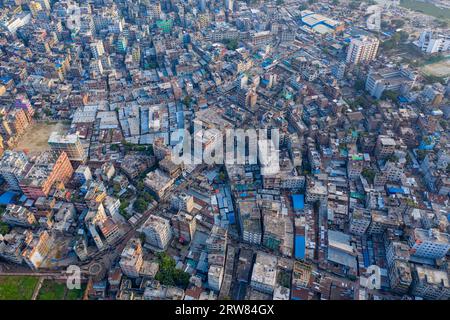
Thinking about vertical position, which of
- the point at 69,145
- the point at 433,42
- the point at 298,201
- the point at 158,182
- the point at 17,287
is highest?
the point at 433,42

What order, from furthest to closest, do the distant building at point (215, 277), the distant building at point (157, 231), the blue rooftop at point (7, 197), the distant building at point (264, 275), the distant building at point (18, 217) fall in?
the blue rooftop at point (7, 197) → the distant building at point (18, 217) → the distant building at point (157, 231) → the distant building at point (264, 275) → the distant building at point (215, 277)

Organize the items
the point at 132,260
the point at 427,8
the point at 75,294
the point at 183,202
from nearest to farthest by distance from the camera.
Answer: the point at 132,260 < the point at 75,294 < the point at 183,202 < the point at 427,8

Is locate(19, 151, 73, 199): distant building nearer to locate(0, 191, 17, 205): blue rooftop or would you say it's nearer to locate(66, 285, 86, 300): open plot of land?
locate(0, 191, 17, 205): blue rooftop

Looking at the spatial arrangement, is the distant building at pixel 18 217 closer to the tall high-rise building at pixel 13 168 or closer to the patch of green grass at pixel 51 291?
the tall high-rise building at pixel 13 168

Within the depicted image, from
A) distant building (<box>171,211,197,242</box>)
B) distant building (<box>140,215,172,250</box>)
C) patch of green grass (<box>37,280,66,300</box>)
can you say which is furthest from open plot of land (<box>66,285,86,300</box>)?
distant building (<box>171,211,197,242</box>)

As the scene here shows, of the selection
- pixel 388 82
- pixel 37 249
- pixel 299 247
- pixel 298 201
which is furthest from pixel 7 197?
pixel 388 82

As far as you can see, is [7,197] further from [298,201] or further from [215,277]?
[298,201]

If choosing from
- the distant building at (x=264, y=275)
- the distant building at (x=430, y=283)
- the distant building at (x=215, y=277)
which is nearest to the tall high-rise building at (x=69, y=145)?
the distant building at (x=215, y=277)
